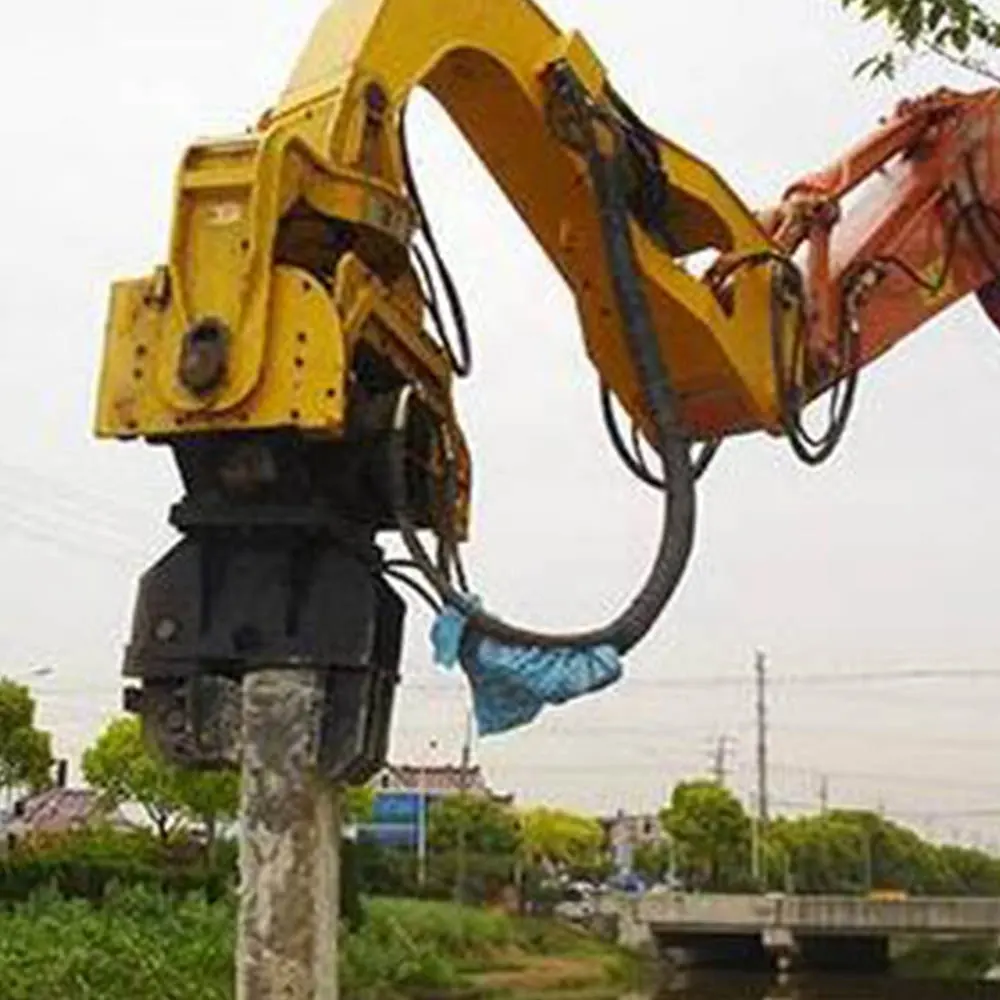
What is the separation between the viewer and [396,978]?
2984 cm

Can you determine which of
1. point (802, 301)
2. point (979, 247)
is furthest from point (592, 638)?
point (979, 247)

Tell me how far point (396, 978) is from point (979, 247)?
23682 mm

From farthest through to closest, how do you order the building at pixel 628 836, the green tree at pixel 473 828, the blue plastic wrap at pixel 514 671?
the building at pixel 628 836 → the green tree at pixel 473 828 → the blue plastic wrap at pixel 514 671

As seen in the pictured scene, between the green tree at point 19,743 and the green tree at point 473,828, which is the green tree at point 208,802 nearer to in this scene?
the green tree at point 19,743

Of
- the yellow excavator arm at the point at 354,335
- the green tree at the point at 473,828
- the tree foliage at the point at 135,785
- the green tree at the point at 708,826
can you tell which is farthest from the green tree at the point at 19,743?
the yellow excavator arm at the point at 354,335

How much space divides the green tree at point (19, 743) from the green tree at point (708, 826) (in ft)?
91.0

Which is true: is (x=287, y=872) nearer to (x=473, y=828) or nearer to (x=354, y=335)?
(x=354, y=335)

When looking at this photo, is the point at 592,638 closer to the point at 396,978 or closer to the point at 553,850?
the point at 396,978

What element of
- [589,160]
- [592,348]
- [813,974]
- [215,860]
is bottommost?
[813,974]

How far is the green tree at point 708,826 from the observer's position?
60938mm

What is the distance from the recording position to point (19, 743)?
37.1m

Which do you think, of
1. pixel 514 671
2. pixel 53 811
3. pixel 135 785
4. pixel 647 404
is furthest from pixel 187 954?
pixel 53 811

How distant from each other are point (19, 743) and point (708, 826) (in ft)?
94.6

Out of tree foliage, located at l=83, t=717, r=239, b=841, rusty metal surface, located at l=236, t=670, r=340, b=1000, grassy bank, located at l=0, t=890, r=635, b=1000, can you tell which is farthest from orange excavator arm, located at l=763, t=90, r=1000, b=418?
tree foliage, located at l=83, t=717, r=239, b=841
